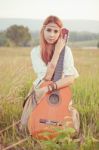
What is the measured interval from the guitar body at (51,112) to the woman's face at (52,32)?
235 mm

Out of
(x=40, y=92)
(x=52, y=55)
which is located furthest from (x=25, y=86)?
(x=52, y=55)

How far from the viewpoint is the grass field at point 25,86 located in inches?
103

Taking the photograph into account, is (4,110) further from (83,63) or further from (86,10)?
(86,10)

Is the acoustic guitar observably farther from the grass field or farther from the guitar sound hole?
the grass field

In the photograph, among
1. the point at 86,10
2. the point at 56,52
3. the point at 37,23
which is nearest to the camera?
the point at 56,52

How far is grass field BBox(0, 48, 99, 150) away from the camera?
2623 mm

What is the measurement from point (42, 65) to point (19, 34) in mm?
366

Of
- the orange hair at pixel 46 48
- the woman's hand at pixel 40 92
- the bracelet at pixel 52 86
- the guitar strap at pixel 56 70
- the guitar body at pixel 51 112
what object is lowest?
the guitar body at pixel 51 112

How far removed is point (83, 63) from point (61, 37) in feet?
1.07

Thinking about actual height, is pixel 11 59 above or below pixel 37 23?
below

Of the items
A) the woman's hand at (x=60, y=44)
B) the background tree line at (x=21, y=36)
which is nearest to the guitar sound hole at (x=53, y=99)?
the woman's hand at (x=60, y=44)

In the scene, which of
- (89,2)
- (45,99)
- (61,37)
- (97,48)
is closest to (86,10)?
(89,2)

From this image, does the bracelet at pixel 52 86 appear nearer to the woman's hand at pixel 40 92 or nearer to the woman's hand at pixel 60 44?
the woman's hand at pixel 40 92

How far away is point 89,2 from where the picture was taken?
2.75 m
